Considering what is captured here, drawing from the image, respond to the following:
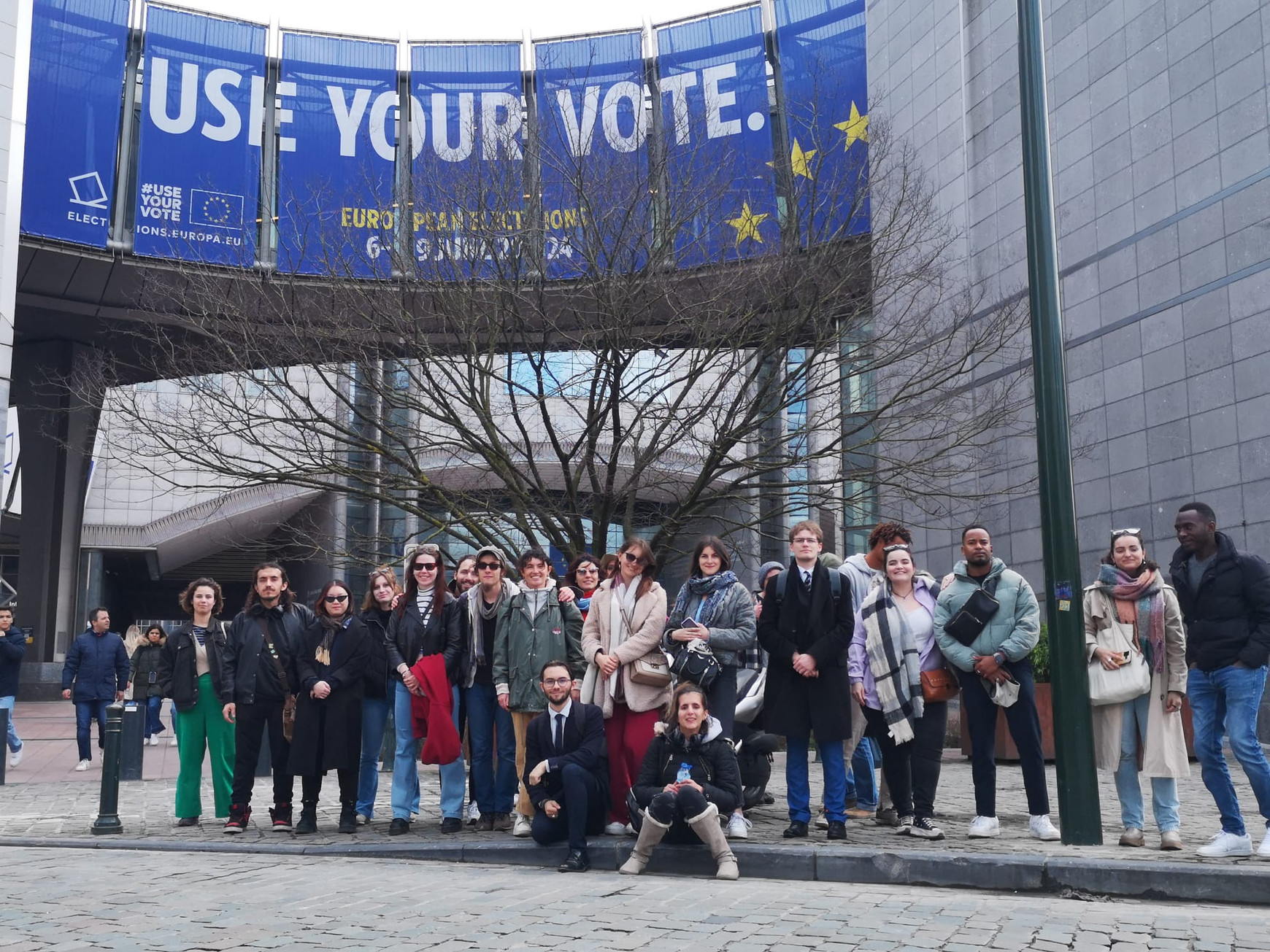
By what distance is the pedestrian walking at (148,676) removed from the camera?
16.1m

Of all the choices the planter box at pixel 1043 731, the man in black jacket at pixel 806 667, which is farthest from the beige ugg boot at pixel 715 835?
the planter box at pixel 1043 731

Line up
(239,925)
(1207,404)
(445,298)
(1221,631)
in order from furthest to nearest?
1. (1207,404)
2. (445,298)
3. (1221,631)
4. (239,925)

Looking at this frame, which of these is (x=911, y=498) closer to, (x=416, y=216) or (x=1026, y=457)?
(x=1026, y=457)

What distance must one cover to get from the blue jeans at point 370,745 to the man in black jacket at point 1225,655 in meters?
5.52

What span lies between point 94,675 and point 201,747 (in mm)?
5633

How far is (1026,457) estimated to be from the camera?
20594 mm

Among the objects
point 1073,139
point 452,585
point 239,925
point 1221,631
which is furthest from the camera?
point 1073,139

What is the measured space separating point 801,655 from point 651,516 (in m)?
9.69

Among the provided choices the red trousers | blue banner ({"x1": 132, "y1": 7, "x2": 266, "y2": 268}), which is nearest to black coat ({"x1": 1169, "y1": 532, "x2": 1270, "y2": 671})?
the red trousers

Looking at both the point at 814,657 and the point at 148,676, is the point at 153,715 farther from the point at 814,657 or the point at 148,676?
the point at 814,657

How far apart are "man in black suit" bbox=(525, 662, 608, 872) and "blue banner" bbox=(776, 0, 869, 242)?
868 cm

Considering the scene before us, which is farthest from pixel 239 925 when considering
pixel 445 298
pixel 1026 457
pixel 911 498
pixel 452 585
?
pixel 1026 457

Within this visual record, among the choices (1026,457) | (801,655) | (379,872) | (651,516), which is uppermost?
(1026,457)

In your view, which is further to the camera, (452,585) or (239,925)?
(452,585)
